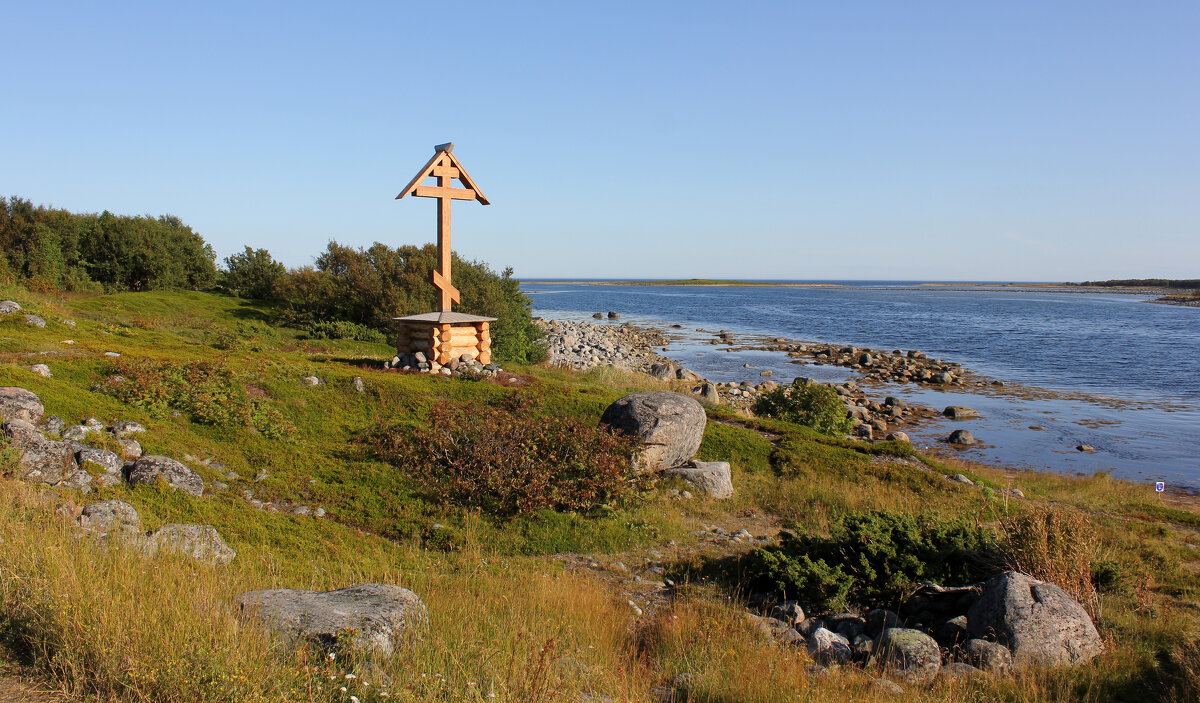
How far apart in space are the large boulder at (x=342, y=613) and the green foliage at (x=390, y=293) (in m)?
19.2

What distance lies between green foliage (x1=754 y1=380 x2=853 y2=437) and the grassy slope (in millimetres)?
3652

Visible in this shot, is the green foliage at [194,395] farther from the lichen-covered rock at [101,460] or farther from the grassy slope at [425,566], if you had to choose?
the lichen-covered rock at [101,460]

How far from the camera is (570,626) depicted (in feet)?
18.1

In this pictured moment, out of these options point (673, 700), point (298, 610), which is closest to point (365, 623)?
point (298, 610)

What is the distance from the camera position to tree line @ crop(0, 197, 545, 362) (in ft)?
86.7

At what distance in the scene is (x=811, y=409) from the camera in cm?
1844

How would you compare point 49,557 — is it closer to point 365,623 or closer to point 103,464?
point 365,623

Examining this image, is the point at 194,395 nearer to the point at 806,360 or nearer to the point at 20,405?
the point at 20,405

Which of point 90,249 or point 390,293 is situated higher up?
point 90,249

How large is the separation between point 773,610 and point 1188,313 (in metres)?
105

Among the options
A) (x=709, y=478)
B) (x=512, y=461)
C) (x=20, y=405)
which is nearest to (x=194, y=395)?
(x=20, y=405)

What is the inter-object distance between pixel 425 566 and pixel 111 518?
2.98 meters

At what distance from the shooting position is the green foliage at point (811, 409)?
59.5ft

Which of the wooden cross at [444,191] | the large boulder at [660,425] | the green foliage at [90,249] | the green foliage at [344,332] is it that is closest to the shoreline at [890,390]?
the large boulder at [660,425]
